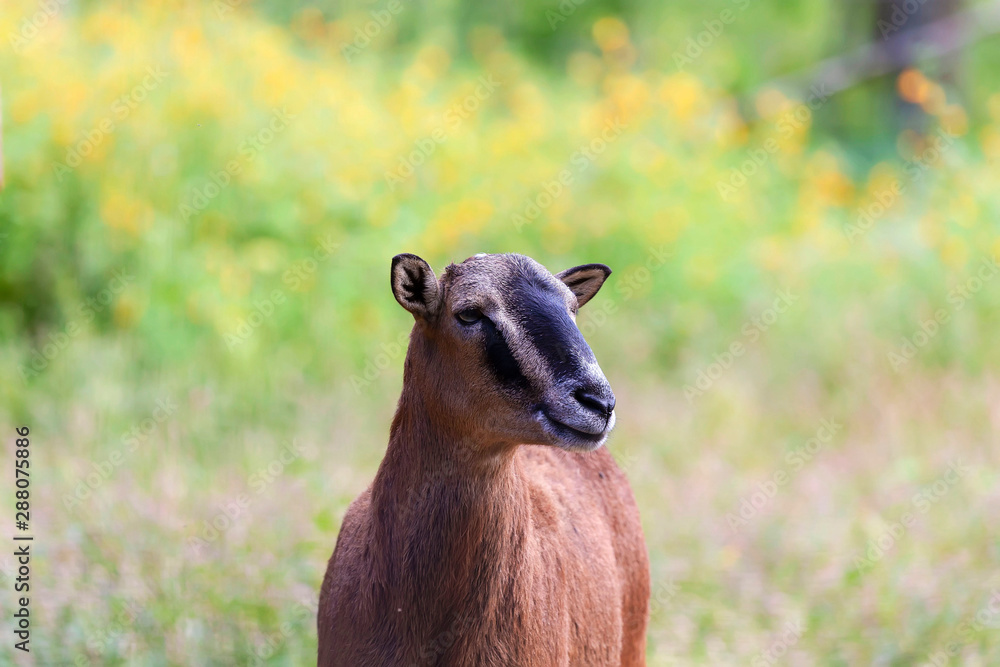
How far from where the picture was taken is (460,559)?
299 cm

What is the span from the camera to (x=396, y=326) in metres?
7.69

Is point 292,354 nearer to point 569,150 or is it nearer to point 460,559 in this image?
point 569,150

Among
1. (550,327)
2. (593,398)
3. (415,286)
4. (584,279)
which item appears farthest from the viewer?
(584,279)

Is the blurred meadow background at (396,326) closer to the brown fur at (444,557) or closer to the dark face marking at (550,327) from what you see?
the brown fur at (444,557)

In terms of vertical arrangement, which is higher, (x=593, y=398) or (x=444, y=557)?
(x=593, y=398)

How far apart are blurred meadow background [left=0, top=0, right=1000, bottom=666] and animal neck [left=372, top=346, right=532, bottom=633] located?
5.92ft

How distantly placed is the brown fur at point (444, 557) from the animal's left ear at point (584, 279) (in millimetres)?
502

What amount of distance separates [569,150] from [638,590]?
589 cm

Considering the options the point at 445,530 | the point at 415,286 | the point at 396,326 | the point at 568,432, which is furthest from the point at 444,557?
the point at 396,326

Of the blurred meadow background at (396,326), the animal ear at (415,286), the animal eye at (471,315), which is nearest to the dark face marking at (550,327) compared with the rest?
the animal eye at (471,315)

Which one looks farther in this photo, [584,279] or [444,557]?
[584,279]

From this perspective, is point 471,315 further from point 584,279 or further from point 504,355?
point 584,279

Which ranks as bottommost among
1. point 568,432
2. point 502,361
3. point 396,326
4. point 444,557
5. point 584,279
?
point 444,557

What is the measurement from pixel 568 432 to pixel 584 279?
0.76 meters
